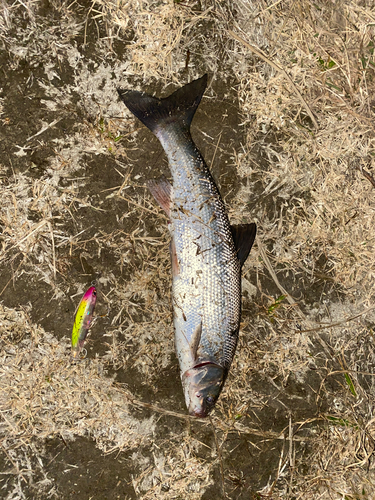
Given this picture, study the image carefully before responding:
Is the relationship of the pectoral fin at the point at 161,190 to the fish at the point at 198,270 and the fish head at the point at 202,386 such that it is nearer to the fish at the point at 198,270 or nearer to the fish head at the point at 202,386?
the fish at the point at 198,270

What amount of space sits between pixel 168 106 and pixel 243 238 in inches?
60.4

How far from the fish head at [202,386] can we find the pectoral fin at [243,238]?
1086mm

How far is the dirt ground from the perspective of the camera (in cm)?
344

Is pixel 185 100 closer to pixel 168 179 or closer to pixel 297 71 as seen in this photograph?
pixel 168 179

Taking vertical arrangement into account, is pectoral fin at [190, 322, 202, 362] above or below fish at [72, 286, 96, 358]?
below

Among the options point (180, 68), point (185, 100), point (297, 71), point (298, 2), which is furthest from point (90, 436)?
point (298, 2)

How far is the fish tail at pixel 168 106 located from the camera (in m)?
3.33

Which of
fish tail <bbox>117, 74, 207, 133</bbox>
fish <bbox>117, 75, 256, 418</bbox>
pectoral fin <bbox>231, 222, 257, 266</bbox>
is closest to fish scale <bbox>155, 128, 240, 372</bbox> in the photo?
fish <bbox>117, 75, 256, 418</bbox>

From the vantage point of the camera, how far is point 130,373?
3.55 metres

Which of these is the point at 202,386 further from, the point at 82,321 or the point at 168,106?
the point at 168,106

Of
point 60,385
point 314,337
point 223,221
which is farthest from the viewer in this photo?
point 314,337

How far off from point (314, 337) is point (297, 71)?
295cm

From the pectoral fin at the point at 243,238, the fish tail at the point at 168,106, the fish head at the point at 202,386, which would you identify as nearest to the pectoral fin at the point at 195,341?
the fish head at the point at 202,386

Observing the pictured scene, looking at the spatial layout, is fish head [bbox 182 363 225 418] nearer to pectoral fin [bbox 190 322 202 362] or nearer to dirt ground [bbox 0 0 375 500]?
pectoral fin [bbox 190 322 202 362]
